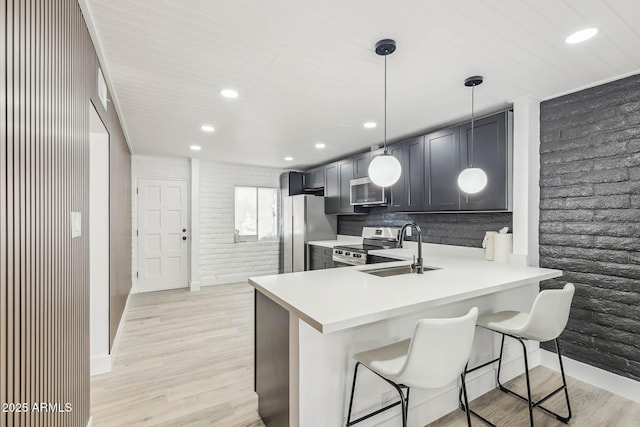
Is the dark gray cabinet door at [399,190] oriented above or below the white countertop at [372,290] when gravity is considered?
above

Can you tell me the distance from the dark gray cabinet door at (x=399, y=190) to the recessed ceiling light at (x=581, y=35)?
6.67 ft

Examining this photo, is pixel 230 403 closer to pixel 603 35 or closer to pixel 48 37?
pixel 48 37

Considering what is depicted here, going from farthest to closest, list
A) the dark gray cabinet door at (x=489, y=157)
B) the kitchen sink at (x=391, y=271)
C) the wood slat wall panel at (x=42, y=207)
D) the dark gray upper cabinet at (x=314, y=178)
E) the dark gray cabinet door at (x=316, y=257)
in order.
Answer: the dark gray upper cabinet at (x=314, y=178) < the dark gray cabinet door at (x=316, y=257) < the dark gray cabinet door at (x=489, y=157) < the kitchen sink at (x=391, y=271) < the wood slat wall panel at (x=42, y=207)

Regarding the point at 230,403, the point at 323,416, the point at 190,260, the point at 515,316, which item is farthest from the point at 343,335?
the point at 190,260

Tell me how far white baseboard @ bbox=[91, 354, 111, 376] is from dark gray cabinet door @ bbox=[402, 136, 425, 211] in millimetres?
3363

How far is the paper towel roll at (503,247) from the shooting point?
110 inches

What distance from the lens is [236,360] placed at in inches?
110

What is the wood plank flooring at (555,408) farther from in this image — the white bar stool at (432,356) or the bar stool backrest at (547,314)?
the white bar stool at (432,356)

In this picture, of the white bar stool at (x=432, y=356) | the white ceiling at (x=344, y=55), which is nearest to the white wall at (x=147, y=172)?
the white ceiling at (x=344, y=55)

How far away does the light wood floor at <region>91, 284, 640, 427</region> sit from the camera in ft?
6.53

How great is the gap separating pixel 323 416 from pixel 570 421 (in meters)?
1.68

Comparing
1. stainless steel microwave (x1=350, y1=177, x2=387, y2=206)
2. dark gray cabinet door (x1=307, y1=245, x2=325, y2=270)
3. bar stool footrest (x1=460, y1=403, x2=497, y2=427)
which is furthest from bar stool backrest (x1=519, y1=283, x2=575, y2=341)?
dark gray cabinet door (x1=307, y1=245, x2=325, y2=270)

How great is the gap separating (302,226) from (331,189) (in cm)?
82

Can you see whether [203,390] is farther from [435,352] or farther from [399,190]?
[399,190]
